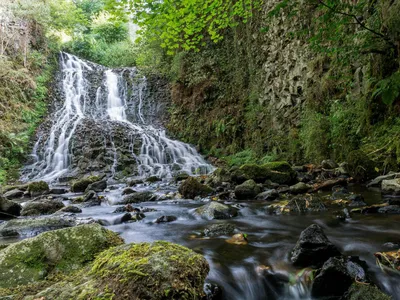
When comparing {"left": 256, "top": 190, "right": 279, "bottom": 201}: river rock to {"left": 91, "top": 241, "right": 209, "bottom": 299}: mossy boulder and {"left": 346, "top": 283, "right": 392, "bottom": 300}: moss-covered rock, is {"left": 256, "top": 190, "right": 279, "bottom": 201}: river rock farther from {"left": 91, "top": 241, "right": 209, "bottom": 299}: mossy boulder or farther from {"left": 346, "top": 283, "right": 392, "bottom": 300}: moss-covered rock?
{"left": 91, "top": 241, "right": 209, "bottom": 299}: mossy boulder

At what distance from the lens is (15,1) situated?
60.4 ft

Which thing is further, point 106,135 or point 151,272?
point 106,135

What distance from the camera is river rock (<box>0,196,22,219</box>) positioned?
5.41 meters

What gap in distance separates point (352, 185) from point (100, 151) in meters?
10.9

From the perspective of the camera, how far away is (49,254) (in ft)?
7.54

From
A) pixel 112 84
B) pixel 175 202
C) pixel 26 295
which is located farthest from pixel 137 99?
pixel 26 295

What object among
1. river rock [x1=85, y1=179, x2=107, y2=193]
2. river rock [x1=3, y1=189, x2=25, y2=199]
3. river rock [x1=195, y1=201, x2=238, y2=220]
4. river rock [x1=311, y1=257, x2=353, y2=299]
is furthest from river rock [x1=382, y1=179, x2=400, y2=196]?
river rock [x1=3, y1=189, x2=25, y2=199]

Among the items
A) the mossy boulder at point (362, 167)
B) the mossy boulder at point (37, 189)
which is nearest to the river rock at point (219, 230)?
the mossy boulder at point (362, 167)

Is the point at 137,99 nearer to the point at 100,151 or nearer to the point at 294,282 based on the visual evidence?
the point at 100,151

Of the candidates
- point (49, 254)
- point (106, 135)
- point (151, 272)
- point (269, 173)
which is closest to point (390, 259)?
point (151, 272)

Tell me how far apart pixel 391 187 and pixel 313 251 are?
352 cm

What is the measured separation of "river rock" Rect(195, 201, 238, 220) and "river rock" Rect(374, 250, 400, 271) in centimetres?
240

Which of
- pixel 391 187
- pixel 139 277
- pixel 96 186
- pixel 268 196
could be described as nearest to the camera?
pixel 139 277

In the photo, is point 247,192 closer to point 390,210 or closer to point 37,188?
point 390,210
